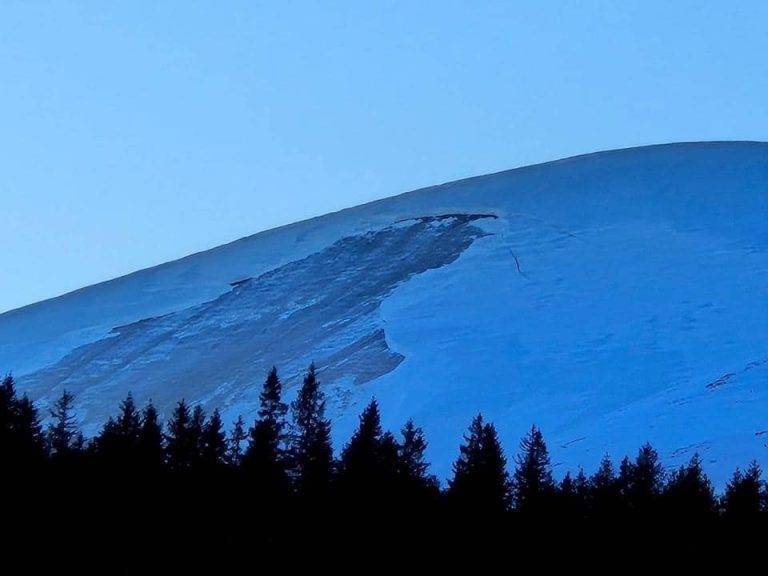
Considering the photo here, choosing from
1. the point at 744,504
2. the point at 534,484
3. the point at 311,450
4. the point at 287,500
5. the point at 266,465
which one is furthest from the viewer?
the point at 311,450

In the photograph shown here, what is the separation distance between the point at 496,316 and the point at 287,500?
11.1m

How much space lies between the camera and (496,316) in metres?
24.2

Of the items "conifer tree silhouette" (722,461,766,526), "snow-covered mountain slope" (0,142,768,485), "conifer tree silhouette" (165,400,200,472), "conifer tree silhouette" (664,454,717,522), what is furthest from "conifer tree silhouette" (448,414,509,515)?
"snow-covered mountain slope" (0,142,768,485)

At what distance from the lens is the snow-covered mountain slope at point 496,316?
20391mm

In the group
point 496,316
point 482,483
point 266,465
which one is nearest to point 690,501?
point 482,483

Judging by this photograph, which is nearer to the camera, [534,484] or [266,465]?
[266,465]

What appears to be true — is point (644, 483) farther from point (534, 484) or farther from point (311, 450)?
point (311, 450)

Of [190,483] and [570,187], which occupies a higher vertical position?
[570,187]

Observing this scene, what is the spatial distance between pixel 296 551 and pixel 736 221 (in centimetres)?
1622

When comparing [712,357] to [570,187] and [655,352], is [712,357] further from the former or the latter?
[570,187]

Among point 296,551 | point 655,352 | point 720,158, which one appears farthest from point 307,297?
point 296,551

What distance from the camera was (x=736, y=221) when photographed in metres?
26.1

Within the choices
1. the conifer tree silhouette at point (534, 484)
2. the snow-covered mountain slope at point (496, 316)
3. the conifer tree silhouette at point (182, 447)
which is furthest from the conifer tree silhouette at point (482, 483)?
the snow-covered mountain slope at point (496, 316)

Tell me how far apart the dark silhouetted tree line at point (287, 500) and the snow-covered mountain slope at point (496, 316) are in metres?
4.27
